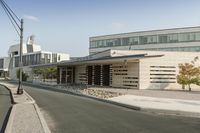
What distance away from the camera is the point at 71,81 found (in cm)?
4916

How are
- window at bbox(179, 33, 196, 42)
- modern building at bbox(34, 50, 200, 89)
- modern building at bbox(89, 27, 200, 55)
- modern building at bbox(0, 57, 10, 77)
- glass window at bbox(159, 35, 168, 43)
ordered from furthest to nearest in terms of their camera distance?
1. modern building at bbox(0, 57, 10, 77)
2. glass window at bbox(159, 35, 168, 43)
3. modern building at bbox(89, 27, 200, 55)
4. window at bbox(179, 33, 196, 42)
5. modern building at bbox(34, 50, 200, 89)

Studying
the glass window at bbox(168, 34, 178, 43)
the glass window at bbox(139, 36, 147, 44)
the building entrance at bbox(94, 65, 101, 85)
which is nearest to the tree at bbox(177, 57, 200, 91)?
the building entrance at bbox(94, 65, 101, 85)

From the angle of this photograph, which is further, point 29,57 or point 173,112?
point 29,57

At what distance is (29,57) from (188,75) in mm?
74313

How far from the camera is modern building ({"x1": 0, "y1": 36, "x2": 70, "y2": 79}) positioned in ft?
308

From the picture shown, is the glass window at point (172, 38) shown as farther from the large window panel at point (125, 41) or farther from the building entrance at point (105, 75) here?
the building entrance at point (105, 75)

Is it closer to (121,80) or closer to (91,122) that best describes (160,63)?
(121,80)

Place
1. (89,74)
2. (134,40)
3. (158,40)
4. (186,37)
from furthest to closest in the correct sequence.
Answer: (134,40)
(158,40)
(186,37)
(89,74)

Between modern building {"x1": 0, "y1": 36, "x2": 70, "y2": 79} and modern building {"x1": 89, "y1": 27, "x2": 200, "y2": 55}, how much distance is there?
70.6ft

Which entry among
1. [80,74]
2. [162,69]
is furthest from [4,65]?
[162,69]

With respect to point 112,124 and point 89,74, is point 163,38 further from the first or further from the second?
point 112,124

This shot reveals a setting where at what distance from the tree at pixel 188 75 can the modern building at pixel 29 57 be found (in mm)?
59245

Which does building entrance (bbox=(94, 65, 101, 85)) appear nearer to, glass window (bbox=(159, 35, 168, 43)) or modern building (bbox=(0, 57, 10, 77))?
glass window (bbox=(159, 35, 168, 43))

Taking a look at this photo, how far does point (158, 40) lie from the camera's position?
71.5m
